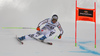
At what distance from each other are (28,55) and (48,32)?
8.23ft

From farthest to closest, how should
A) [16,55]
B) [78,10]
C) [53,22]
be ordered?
[53,22]
[78,10]
[16,55]

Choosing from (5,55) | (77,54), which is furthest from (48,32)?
(5,55)

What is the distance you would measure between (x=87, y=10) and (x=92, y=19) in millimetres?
463

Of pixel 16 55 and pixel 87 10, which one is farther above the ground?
pixel 87 10

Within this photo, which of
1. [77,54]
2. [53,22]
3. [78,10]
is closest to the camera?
[77,54]

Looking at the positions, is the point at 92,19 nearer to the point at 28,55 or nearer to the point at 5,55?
the point at 28,55

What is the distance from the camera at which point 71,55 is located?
4152 mm

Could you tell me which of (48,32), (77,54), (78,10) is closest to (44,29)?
(48,32)

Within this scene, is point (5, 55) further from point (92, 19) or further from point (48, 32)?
point (92, 19)

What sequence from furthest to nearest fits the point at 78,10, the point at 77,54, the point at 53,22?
the point at 53,22 < the point at 78,10 < the point at 77,54

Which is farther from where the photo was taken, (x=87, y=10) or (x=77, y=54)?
(x=87, y=10)

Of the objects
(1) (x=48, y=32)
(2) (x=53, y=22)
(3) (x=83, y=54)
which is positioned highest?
(2) (x=53, y=22)

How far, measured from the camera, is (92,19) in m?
5.45

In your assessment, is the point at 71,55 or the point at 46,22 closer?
the point at 71,55
